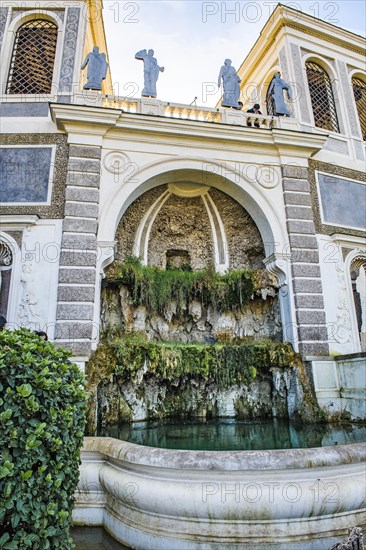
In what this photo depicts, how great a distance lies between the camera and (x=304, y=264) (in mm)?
8891

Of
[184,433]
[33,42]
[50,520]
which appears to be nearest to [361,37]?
[33,42]

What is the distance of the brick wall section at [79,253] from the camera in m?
7.28

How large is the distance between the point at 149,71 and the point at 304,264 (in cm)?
653

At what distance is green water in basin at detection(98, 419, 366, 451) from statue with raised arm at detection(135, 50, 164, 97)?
809 centimetres

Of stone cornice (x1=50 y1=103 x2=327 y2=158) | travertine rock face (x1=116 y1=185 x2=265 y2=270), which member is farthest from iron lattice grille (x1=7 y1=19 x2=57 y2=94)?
travertine rock face (x1=116 y1=185 x2=265 y2=270)

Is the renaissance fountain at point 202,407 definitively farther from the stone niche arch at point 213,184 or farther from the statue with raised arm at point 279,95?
the statue with raised arm at point 279,95

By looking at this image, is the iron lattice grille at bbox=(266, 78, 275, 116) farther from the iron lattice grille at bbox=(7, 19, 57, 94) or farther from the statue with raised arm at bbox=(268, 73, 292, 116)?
the iron lattice grille at bbox=(7, 19, 57, 94)

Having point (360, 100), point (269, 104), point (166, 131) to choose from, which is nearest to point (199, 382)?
point (166, 131)

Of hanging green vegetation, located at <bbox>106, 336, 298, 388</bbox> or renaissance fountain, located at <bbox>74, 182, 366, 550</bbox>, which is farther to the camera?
hanging green vegetation, located at <bbox>106, 336, 298, 388</bbox>

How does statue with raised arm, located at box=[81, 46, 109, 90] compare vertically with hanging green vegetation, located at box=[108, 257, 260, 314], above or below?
above

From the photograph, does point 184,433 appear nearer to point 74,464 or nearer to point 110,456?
point 110,456

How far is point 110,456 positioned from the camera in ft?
13.5

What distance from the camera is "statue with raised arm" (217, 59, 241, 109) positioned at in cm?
1025

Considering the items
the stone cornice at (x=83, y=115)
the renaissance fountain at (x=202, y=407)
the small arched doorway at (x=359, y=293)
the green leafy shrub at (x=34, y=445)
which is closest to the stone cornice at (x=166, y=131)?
the stone cornice at (x=83, y=115)
